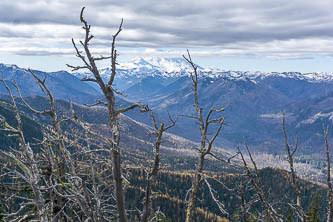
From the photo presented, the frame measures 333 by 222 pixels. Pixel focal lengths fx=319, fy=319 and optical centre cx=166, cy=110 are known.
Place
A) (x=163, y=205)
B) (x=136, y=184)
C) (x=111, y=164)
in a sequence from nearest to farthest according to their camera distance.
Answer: (x=111, y=164) < (x=163, y=205) < (x=136, y=184)

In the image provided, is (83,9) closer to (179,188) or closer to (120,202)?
(120,202)

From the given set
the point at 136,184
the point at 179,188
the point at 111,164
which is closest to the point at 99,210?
the point at 111,164

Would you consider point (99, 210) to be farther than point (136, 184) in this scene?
No

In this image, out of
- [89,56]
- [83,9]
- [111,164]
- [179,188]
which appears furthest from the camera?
[179,188]

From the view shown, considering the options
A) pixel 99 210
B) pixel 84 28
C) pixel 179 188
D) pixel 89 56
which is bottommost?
pixel 179 188

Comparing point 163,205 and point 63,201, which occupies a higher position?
point 63,201

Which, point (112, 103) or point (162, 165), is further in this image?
point (162, 165)

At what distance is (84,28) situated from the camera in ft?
23.2

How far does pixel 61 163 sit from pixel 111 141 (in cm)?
395

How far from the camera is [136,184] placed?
572 ft

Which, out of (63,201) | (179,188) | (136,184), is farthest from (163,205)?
(63,201)

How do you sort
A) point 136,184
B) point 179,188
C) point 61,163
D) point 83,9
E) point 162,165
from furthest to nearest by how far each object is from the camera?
point 179,188 < point 136,184 < point 61,163 < point 162,165 < point 83,9

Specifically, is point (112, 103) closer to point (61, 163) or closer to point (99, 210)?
point (99, 210)

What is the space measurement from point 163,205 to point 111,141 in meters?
149
